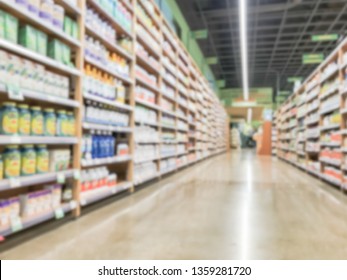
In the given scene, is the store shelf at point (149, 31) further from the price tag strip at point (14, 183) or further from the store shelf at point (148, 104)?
the price tag strip at point (14, 183)

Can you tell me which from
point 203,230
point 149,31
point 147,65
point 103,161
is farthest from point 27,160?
point 149,31

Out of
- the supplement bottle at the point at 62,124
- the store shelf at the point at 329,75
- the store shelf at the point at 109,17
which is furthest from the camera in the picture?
the store shelf at the point at 329,75

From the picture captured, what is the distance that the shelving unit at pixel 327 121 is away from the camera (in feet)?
17.7

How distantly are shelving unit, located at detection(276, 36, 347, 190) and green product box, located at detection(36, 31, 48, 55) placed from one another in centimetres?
465

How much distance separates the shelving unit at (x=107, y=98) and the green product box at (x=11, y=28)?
0.25ft

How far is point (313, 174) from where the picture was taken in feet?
25.7

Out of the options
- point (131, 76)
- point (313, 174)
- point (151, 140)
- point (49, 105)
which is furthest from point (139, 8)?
point (313, 174)

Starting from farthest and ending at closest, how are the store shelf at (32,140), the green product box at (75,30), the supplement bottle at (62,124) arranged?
the green product box at (75,30) → the supplement bottle at (62,124) → the store shelf at (32,140)

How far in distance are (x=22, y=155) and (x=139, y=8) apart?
12.0ft

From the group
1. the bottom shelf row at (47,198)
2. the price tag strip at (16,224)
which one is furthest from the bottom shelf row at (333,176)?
the price tag strip at (16,224)

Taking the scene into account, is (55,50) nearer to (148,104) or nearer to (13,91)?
(13,91)

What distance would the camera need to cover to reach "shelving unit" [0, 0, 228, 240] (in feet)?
8.90
